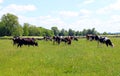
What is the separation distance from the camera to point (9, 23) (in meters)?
139

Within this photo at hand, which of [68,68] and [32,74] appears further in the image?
[68,68]

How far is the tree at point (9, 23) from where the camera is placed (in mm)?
136500

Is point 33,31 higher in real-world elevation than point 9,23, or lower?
lower

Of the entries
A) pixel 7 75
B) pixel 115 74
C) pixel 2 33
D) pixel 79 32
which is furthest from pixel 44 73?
pixel 79 32

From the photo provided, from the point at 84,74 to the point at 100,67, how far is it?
212 cm

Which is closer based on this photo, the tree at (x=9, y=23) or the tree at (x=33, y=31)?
the tree at (x=9, y=23)

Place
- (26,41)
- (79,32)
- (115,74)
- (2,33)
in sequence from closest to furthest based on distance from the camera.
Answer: (115,74), (26,41), (2,33), (79,32)

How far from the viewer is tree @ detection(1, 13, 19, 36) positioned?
13650cm

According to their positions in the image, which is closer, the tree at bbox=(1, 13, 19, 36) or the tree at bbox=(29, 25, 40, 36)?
the tree at bbox=(1, 13, 19, 36)

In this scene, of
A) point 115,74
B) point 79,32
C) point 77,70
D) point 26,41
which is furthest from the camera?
point 79,32

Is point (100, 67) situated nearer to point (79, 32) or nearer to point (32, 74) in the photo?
point (32, 74)

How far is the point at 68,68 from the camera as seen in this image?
14.2 metres

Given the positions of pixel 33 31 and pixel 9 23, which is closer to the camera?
pixel 9 23

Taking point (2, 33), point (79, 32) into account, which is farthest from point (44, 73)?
point (79, 32)
